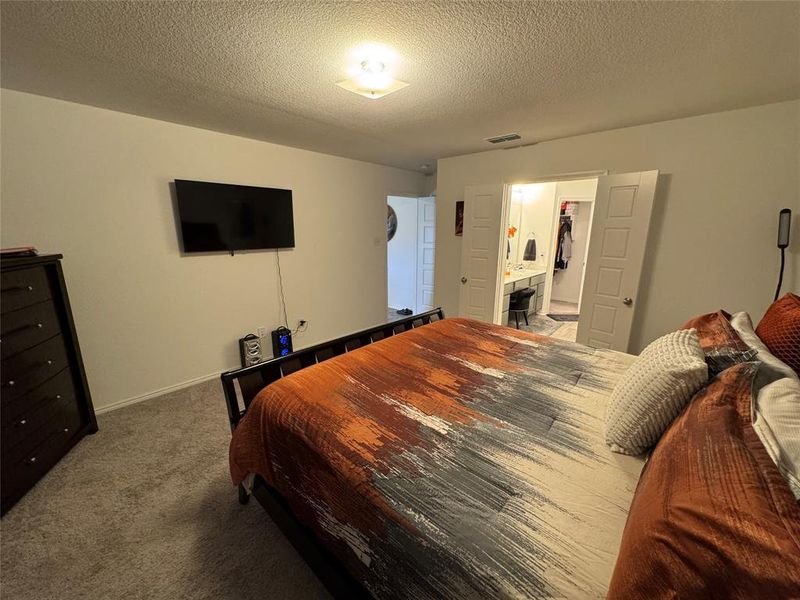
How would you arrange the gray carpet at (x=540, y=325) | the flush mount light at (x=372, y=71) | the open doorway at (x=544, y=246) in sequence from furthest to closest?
the open doorway at (x=544, y=246) → the gray carpet at (x=540, y=325) → the flush mount light at (x=372, y=71)

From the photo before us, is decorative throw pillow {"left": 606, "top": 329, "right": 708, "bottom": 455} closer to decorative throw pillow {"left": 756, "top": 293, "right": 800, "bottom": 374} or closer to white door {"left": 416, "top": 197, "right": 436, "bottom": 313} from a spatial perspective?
decorative throw pillow {"left": 756, "top": 293, "right": 800, "bottom": 374}

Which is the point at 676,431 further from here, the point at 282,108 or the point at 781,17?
the point at 282,108

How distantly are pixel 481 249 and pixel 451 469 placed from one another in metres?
3.17

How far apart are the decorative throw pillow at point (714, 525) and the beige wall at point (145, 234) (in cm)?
344


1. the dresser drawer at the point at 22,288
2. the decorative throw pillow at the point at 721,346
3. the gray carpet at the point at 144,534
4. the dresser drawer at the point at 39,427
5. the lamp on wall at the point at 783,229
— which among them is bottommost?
the gray carpet at the point at 144,534

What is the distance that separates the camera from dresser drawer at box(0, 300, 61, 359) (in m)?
1.68

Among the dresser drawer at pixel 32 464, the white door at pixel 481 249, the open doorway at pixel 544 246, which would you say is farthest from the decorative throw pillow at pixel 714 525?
the open doorway at pixel 544 246

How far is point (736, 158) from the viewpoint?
7.88 feet

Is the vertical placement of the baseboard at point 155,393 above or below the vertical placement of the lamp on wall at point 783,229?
below

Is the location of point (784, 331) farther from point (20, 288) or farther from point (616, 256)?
point (20, 288)

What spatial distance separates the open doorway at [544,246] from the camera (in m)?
4.88

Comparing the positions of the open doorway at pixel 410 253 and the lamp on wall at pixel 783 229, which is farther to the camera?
the open doorway at pixel 410 253

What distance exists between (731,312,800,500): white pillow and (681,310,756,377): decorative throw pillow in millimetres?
54

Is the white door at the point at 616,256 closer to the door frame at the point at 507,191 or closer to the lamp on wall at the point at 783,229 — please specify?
the door frame at the point at 507,191
